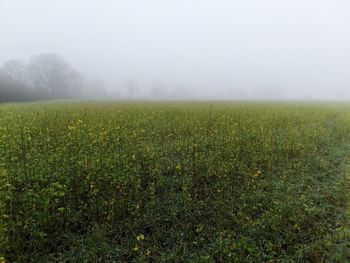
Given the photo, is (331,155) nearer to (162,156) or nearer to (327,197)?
(327,197)

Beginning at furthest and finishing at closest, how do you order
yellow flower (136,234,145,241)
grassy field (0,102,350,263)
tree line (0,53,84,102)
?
tree line (0,53,84,102)
yellow flower (136,234,145,241)
grassy field (0,102,350,263)

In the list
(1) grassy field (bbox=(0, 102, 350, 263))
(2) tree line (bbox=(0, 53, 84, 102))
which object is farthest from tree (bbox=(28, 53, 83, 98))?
(1) grassy field (bbox=(0, 102, 350, 263))

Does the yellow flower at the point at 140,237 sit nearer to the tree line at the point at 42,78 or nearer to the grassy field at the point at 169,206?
the grassy field at the point at 169,206

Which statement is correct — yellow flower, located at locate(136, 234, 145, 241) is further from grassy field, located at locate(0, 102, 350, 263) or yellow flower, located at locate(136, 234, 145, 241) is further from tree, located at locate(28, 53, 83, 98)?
tree, located at locate(28, 53, 83, 98)

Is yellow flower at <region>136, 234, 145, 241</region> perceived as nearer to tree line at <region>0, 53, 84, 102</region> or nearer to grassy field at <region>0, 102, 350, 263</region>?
grassy field at <region>0, 102, 350, 263</region>

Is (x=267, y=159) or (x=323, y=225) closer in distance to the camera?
(x=323, y=225)

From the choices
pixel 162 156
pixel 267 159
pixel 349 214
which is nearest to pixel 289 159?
pixel 267 159

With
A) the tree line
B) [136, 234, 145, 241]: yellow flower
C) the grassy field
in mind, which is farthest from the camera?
the tree line

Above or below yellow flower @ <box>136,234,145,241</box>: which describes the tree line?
above

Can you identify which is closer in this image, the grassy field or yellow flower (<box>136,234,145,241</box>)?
the grassy field

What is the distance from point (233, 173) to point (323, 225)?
224 centimetres

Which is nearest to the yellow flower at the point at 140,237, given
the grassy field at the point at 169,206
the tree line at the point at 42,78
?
the grassy field at the point at 169,206

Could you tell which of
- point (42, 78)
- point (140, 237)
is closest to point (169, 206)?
point (140, 237)

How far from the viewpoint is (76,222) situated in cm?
433
